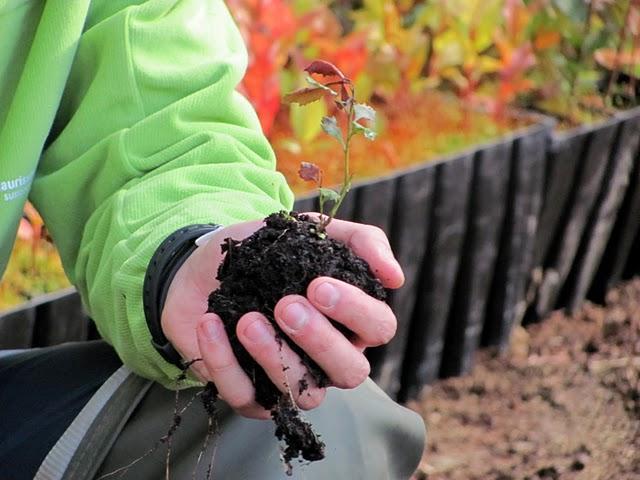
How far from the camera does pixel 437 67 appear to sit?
129 inches

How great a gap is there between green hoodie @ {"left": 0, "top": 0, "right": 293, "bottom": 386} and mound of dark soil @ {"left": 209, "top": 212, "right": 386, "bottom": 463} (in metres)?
0.23

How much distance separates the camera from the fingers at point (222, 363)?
3.78 feet

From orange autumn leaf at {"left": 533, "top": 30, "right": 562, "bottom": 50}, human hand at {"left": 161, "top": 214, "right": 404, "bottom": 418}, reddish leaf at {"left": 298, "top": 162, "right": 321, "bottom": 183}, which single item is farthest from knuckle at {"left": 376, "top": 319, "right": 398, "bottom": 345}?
orange autumn leaf at {"left": 533, "top": 30, "right": 562, "bottom": 50}

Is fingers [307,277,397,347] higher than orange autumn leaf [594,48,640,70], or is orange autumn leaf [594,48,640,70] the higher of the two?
fingers [307,277,397,347]

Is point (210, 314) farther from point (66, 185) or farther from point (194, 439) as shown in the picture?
point (66, 185)

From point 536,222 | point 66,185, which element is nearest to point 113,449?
point 66,185

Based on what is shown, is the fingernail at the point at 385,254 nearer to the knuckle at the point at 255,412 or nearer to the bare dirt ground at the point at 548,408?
the knuckle at the point at 255,412

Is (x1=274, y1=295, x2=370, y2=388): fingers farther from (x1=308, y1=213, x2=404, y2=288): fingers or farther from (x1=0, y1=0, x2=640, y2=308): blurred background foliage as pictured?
(x1=0, y1=0, x2=640, y2=308): blurred background foliage

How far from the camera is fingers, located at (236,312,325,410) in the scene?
3.72 ft

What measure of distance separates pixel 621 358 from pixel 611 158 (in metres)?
0.63

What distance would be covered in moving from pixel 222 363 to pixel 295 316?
10cm

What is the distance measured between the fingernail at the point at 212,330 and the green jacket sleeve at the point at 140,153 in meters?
0.27

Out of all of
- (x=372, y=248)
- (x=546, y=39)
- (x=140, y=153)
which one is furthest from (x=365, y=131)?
(x=546, y=39)

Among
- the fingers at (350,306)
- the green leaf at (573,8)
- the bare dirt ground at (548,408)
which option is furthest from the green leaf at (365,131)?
the green leaf at (573,8)
